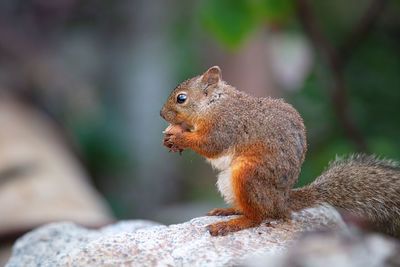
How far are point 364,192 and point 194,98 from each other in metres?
1.05

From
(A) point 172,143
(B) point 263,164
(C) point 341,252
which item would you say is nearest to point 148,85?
(A) point 172,143

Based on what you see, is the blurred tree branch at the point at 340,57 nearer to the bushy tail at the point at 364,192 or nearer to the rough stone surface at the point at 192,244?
the bushy tail at the point at 364,192

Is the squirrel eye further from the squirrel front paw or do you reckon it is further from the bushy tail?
the bushy tail

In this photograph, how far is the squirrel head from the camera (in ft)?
10.6

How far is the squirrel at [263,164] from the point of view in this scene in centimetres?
279

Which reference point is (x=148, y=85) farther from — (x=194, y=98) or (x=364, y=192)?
(x=364, y=192)

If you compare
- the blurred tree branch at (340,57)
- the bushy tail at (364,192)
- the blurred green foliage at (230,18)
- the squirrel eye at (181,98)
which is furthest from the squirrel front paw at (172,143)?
the blurred tree branch at (340,57)

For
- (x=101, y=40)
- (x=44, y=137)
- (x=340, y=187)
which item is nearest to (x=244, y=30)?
(x=340, y=187)

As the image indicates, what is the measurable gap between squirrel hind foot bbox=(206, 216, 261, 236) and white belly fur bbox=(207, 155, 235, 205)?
0.43 ft

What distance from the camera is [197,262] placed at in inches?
92.4

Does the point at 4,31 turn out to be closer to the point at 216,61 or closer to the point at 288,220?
the point at 216,61

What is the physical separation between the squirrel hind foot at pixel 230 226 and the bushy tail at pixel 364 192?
0.28 meters

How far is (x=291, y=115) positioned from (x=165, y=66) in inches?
261

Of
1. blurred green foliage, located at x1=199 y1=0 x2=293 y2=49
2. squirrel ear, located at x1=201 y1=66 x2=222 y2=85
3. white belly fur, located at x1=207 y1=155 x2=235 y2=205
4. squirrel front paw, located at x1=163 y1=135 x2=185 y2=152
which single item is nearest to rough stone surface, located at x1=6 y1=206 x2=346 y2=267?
white belly fur, located at x1=207 y1=155 x2=235 y2=205
